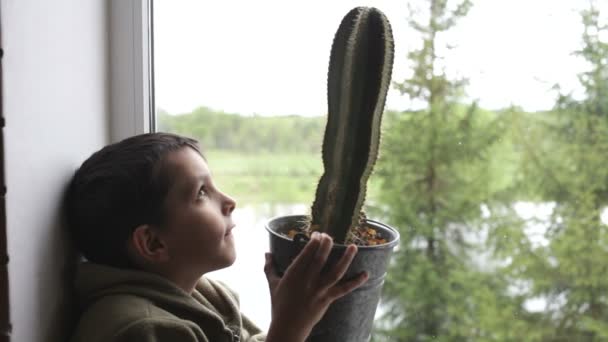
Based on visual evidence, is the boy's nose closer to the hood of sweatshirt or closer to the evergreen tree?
the hood of sweatshirt

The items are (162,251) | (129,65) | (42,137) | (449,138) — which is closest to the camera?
(42,137)

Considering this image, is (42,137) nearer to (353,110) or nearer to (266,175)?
(353,110)

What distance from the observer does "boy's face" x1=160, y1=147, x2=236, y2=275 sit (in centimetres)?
77

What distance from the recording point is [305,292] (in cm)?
71

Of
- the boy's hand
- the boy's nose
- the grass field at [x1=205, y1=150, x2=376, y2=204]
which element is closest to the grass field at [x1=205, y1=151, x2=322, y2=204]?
the grass field at [x1=205, y1=150, x2=376, y2=204]

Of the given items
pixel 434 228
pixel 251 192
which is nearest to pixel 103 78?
pixel 251 192

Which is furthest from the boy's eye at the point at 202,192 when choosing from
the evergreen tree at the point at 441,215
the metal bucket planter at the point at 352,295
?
the evergreen tree at the point at 441,215

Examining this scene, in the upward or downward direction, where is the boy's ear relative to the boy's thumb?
upward

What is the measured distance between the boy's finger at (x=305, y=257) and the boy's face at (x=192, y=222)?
14cm

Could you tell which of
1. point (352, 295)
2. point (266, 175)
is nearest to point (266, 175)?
point (266, 175)

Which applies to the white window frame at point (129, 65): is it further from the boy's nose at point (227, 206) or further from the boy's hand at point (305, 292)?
the boy's hand at point (305, 292)

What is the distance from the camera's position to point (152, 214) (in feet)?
2.48

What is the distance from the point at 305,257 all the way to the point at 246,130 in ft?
1.59

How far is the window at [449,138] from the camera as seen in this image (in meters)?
1.04
